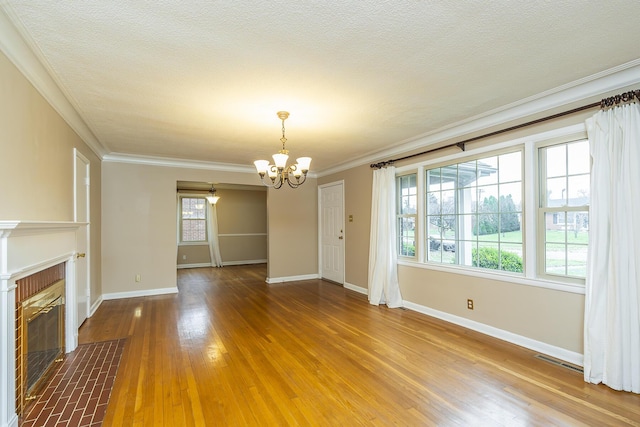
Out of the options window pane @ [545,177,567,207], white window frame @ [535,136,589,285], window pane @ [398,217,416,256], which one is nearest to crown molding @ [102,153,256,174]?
window pane @ [398,217,416,256]

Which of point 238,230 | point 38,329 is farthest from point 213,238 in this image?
point 38,329

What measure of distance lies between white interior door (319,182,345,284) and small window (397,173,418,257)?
1564mm

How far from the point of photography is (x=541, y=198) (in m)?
3.11

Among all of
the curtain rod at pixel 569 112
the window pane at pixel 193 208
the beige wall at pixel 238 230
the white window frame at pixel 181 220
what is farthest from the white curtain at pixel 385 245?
the window pane at pixel 193 208

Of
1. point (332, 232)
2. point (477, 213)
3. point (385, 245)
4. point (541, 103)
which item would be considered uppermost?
point (541, 103)

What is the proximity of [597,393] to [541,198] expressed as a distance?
67.3 inches

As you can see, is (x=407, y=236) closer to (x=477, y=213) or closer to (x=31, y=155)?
(x=477, y=213)

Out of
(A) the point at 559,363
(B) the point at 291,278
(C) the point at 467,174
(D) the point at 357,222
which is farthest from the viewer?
(B) the point at 291,278

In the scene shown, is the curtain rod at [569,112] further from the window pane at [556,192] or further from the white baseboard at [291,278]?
the white baseboard at [291,278]

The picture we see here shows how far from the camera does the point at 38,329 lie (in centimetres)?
243

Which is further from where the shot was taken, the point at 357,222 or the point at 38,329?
the point at 357,222

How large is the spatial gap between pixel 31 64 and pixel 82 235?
7.97 feet

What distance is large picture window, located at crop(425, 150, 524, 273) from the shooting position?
11.0 ft

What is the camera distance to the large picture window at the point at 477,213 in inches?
132
